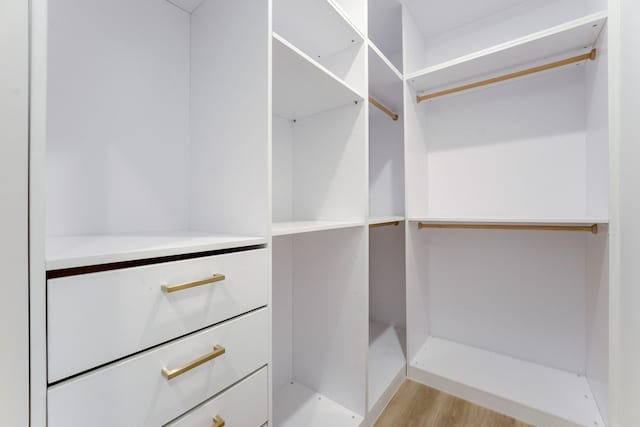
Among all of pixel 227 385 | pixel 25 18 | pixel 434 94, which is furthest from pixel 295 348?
pixel 434 94

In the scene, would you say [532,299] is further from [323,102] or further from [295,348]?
[323,102]

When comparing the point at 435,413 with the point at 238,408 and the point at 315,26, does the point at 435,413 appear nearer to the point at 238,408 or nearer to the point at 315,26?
the point at 238,408

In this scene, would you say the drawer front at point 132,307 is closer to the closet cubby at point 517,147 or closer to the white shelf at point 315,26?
the white shelf at point 315,26

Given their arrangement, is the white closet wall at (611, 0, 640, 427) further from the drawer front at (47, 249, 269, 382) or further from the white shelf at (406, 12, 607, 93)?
the drawer front at (47, 249, 269, 382)

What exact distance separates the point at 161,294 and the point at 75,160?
1.72 ft

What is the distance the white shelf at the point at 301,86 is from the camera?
0.89m

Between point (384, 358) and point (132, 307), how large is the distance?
1552mm

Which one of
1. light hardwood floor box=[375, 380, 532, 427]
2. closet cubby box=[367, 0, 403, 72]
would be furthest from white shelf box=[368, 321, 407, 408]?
closet cubby box=[367, 0, 403, 72]

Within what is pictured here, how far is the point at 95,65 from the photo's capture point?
2.65ft

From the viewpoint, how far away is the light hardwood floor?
1.28m

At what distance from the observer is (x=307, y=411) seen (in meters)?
1.26

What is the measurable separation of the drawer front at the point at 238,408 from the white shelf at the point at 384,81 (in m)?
1.44

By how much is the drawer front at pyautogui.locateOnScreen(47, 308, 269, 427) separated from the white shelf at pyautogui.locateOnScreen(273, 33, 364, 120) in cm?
81

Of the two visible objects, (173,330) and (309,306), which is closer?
(173,330)
